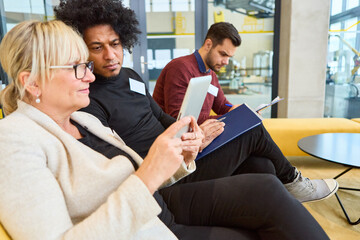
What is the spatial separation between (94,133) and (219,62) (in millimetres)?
1486

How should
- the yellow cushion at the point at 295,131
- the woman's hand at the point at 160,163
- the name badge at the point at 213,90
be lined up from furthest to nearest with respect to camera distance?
the yellow cushion at the point at 295,131 < the name badge at the point at 213,90 < the woman's hand at the point at 160,163

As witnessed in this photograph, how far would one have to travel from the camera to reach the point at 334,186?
5.57ft

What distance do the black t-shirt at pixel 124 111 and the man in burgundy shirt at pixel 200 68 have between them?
51 cm

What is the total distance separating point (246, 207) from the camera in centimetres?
100

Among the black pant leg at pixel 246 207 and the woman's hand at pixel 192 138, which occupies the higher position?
the woman's hand at pixel 192 138

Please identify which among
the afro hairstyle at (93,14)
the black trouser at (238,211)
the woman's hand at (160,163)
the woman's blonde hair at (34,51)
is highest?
the afro hairstyle at (93,14)

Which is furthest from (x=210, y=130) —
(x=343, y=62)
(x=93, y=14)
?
(x=343, y=62)

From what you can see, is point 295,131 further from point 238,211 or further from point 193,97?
point 193,97

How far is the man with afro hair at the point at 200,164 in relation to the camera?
0.97 meters

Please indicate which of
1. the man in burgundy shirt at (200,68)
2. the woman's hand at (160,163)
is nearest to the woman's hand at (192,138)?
the woman's hand at (160,163)

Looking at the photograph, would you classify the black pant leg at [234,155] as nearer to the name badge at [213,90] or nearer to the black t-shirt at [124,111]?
the black t-shirt at [124,111]

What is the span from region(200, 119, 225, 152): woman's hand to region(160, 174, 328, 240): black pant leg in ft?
1.03

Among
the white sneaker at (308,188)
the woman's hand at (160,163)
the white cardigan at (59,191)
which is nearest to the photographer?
the white cardigan at (59,191)

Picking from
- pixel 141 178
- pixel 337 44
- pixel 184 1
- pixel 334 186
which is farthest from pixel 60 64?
pixel 337 44
